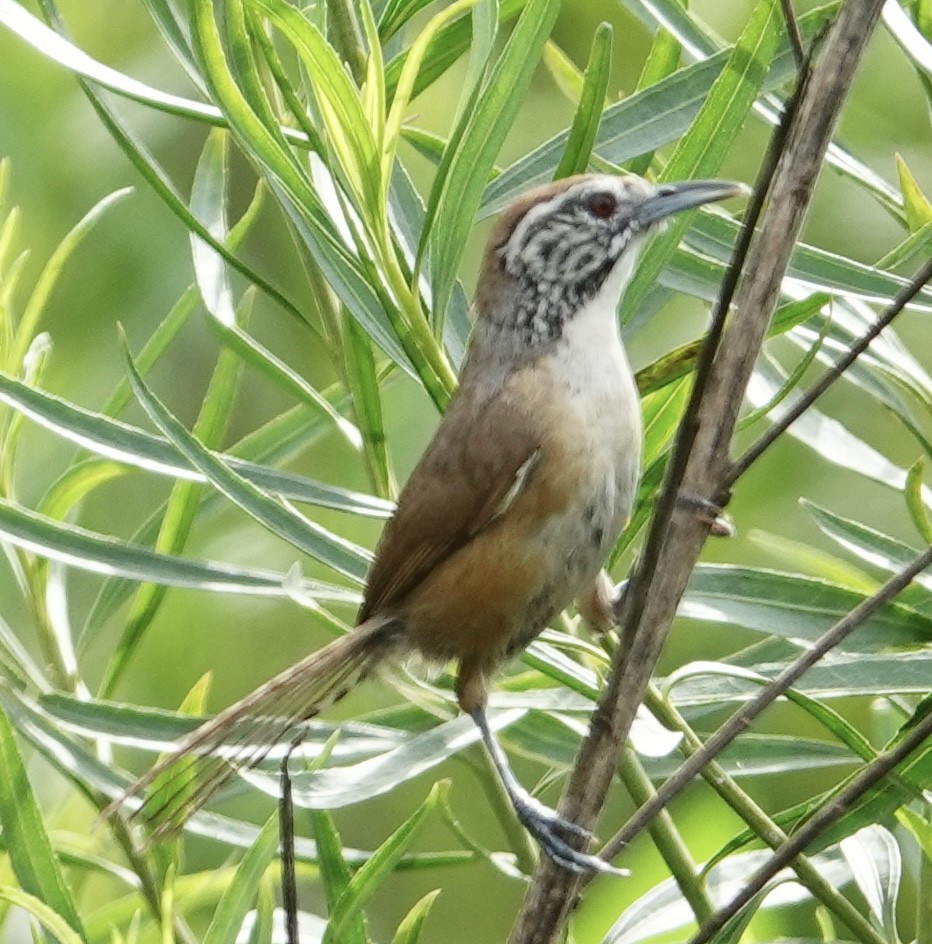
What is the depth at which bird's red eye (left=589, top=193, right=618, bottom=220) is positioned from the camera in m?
2.68

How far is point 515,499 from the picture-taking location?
2484 mm

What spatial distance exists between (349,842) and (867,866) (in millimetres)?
2144

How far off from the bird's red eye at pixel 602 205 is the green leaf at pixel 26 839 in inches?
47.7

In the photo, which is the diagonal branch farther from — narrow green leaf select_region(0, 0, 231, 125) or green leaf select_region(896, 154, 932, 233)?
narrow green leaf select_region(0, 0, 231, 125)

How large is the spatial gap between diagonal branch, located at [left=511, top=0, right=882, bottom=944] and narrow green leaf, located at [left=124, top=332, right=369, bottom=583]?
69 cm

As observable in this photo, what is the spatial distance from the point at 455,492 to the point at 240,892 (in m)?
0.74

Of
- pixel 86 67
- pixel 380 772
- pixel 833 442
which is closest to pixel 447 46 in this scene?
pixel 86 67

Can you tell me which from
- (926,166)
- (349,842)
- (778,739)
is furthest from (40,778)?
(926,166)

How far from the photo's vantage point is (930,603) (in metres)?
2.22

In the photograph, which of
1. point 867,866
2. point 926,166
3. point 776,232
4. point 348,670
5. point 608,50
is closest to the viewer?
point 776,232

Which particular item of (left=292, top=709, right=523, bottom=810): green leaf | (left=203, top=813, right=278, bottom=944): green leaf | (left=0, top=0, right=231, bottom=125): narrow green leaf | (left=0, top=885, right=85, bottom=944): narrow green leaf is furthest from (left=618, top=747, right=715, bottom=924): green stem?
(left=0, top=0, right=231, bottom=125): narrow green leaf

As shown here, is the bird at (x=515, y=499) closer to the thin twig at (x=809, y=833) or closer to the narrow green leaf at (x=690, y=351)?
the narrow green leaf at (x=690, y=351)

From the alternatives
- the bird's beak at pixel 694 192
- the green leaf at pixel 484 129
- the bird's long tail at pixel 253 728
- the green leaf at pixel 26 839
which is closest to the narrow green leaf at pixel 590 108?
the green leaf at pixel 484 129

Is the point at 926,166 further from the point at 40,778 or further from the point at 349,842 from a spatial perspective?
the point at 40,778
